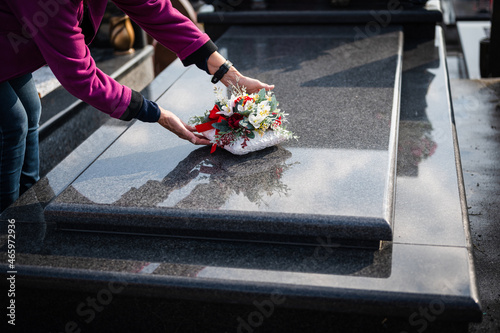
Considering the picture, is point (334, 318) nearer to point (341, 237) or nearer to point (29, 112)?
point (341, 237)

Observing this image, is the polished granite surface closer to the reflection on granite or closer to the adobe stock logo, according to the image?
the reflection on granite

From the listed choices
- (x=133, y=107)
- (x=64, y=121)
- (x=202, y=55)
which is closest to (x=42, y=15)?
(x=133, y=107)

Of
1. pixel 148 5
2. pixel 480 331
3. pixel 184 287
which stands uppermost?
pixel 148 5

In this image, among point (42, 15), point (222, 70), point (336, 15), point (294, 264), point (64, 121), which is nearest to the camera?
point (42, 15)

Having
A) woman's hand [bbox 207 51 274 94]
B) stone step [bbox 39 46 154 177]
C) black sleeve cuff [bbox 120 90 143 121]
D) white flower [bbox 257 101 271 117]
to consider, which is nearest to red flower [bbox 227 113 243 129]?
white flower [bbox 257 101 271 117]

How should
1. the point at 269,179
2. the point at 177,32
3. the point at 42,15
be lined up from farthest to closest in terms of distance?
the point at 177,32
the point at 269,179
the point at 42,15

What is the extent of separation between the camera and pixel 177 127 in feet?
8.92

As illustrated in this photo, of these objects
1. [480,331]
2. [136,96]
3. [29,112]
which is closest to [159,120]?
[136,96]

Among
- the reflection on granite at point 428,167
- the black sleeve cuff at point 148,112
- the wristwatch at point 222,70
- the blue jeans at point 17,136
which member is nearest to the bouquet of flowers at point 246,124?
the wristwatch at point 222,70

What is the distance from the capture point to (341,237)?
7.64ft

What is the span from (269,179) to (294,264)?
0.51 meters

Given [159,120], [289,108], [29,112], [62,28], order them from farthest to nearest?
[289,108], [29,112], [159,120], [62,28]

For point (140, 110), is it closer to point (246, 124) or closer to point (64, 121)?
point (246, 124)

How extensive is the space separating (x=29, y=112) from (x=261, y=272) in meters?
1.55
